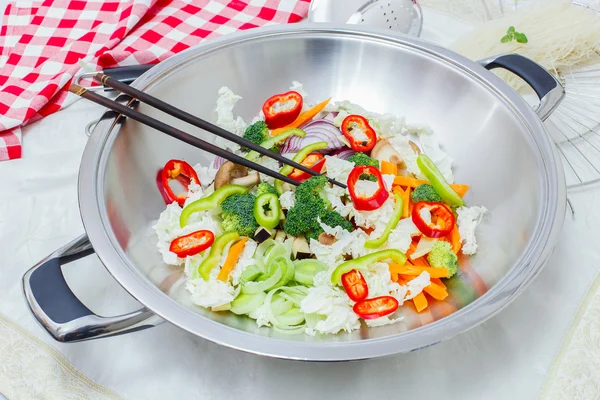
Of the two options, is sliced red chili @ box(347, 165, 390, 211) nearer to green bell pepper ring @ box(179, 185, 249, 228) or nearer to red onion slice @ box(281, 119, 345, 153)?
red onion slice @ box(281, 119, 345, 153)

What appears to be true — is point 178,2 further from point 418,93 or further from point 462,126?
point 462,126

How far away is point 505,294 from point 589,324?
0.45 metres

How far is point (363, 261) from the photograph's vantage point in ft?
4.26

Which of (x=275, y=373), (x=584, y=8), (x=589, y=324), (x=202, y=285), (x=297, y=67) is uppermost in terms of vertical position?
(x=584, y=8)

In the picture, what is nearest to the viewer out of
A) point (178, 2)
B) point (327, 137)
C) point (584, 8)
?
point (327, 137)

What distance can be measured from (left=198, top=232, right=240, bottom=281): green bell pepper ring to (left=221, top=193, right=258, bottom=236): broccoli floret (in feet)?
0.08

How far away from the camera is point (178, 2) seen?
8.27 feet

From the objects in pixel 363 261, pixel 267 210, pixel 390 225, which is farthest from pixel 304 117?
pixel 363 261

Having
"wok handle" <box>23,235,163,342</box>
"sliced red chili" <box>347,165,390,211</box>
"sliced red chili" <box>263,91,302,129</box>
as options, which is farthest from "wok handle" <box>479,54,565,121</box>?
"wok handle" <box>23,235,163,342</box>

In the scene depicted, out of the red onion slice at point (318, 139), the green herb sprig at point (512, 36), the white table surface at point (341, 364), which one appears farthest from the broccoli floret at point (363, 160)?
the green herb sprig at point (512, 36)

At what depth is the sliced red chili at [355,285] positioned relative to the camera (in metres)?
1.26

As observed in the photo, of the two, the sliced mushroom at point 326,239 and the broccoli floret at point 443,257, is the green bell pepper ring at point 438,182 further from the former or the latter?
the sliced mushroom at point 326,239

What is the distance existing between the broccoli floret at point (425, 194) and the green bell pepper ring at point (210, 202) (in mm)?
486

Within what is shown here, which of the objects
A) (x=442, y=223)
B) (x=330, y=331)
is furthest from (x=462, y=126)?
(x=330, y=331)
